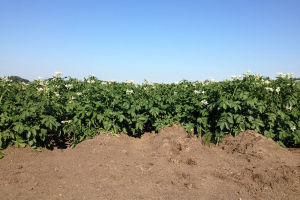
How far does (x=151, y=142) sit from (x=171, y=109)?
96cm

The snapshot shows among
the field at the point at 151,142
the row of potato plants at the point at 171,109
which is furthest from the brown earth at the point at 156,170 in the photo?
the row of potato plants at the point at 171,109

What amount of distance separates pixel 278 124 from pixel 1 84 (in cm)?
610

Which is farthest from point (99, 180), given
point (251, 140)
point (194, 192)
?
point (251, 140)

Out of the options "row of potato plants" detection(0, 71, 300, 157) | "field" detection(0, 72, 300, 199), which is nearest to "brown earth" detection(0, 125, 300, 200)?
"field" detection(0, 72, 300, 199)

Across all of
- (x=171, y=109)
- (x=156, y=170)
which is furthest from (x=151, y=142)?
(x=156, y=170)

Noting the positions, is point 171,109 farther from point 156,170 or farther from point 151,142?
point 156,170

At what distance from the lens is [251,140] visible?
4891 mm

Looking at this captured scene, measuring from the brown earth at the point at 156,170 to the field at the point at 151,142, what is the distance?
0.06ft

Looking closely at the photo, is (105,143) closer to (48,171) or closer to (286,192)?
(48,171)

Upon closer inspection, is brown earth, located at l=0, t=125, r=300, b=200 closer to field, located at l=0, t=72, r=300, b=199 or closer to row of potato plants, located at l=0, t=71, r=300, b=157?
field, located at l=0, t=72, r=300, b=199

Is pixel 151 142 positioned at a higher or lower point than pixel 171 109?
lower

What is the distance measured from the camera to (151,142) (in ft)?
17.6

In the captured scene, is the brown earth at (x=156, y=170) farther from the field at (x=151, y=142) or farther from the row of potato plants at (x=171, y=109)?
the row of potato plants at (x=171, y=109)

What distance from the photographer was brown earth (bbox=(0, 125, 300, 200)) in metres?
3.40
